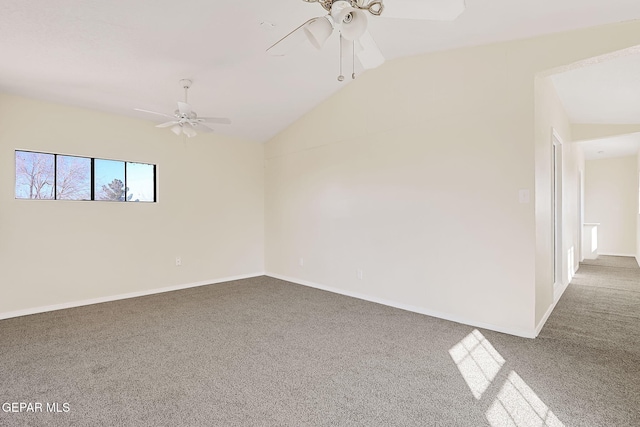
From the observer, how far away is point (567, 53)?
2664mm

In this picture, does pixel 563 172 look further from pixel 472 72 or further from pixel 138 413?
pixel 138 413

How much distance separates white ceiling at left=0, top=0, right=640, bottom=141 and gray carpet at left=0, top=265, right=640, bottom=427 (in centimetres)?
236

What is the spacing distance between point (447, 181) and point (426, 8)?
2.04m

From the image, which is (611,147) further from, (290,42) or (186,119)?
(186,119)

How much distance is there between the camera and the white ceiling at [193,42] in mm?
2359

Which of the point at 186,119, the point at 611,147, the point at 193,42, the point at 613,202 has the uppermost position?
the point at 193,42

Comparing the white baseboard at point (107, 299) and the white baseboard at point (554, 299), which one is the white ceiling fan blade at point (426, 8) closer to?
the white baseboard at point (554, 299)

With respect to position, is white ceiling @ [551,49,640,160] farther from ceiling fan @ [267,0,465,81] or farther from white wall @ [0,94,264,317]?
white wall @ [0,94,264,317]

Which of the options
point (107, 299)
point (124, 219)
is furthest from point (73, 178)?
point (107, 299)

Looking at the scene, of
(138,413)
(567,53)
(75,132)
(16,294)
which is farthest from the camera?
(75,132)

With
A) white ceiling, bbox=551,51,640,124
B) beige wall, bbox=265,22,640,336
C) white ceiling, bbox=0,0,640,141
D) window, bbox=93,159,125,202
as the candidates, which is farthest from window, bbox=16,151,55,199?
white ceiling, bbox=551,51,640,124

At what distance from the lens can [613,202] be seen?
8.12m

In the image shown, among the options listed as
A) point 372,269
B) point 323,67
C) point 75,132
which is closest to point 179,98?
point 75,132

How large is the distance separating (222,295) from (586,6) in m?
4.79
